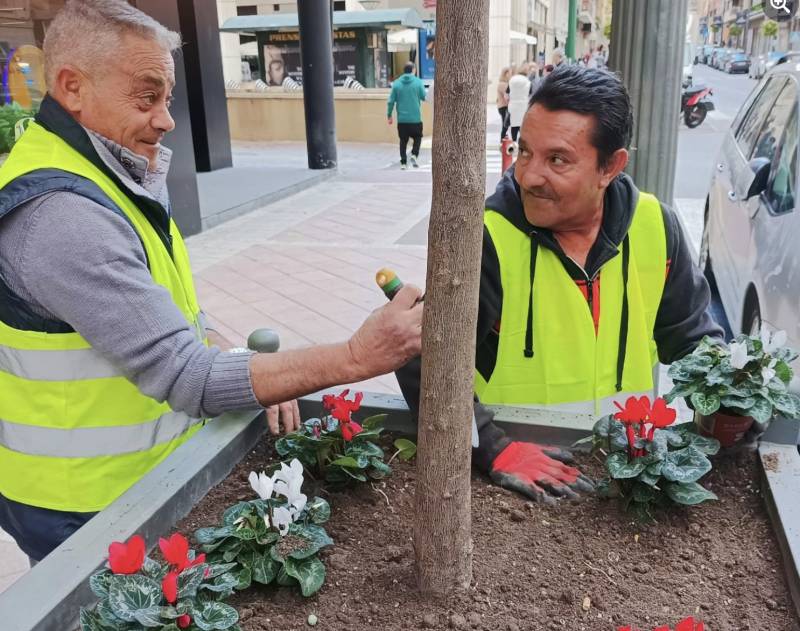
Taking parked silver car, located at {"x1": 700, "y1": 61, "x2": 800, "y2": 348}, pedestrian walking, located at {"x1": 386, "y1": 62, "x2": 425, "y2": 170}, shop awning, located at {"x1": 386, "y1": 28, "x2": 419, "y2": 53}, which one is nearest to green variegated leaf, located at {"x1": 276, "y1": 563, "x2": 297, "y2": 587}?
parked silver car, located at {"x1": 700, "y1": 61, "x2": 800, "y2": 348}

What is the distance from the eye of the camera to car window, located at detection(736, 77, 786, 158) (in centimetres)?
436

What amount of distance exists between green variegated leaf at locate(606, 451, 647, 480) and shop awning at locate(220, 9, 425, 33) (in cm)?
1913

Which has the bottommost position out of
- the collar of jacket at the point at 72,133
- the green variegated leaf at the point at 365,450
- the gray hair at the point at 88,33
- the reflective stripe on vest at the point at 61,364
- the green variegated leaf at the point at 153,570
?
the green variegated leaf at the point at 365,450

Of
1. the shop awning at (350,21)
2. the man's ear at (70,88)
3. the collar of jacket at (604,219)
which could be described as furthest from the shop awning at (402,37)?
the man's ear at (70,88)

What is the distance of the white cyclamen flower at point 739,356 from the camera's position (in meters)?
1.55

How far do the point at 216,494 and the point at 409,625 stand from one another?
0.54 meters

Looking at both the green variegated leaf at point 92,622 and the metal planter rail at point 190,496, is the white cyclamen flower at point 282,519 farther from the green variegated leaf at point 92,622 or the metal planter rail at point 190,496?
the green variegated leaf at point 92,622

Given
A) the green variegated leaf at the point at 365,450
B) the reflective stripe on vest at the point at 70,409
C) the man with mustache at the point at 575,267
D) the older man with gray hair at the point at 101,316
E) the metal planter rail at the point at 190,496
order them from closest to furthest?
the metal planter rail at the point at 190,496 < the older man with gray hair at the point at 101,316 < the reflective stripe on vest at the point at 70,409 < the green variegated leaf at the point at 365,450 < the man with mustache at the point at 575,267

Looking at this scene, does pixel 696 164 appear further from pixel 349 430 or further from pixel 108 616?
pixel 108 616

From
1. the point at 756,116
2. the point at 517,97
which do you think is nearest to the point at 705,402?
the point at 756,116

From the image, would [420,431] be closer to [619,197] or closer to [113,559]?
[113,559]

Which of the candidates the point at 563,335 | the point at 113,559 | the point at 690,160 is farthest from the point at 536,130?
the point at 690,160

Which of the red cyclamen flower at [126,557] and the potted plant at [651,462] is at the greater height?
the red cyclamen flower at [126,557]

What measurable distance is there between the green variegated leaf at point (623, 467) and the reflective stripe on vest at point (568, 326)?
412 millimetres
